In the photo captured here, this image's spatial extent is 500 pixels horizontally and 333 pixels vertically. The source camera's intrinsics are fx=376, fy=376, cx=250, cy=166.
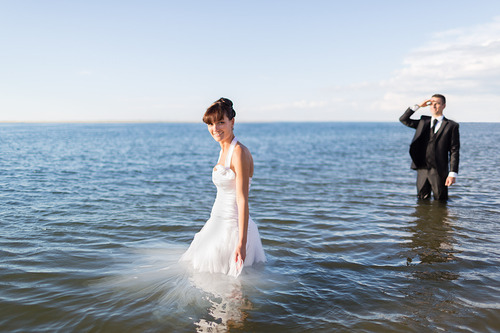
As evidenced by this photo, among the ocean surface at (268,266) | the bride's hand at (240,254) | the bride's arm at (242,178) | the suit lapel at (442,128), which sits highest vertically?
the suit lapel at (442,128)

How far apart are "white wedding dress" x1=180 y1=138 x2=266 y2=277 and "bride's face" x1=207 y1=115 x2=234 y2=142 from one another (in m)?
0.11

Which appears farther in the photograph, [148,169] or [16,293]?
[148,169]

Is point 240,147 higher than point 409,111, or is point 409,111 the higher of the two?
point 409,111

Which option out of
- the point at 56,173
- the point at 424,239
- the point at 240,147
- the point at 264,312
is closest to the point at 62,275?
the point at 264,312

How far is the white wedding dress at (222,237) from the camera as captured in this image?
14.6 ft

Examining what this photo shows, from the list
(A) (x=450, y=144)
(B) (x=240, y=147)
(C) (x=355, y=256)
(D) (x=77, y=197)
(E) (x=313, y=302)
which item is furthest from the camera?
(D) (x=77, y=197)

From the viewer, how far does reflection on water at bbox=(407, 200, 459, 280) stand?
598cm

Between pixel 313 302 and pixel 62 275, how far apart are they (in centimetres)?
376

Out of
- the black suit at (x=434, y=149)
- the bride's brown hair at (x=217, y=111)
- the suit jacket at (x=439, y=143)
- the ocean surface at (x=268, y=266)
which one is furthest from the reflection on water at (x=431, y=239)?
the bride's brown hair at (x=217, y=111)

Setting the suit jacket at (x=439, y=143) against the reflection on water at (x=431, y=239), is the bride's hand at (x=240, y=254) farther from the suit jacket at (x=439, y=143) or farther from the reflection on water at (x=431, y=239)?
the suit jacket at (x=439, y=143)

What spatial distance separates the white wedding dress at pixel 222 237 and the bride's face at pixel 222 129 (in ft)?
0.35

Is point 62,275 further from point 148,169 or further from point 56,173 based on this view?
point 148,169

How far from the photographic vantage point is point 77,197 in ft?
39.4

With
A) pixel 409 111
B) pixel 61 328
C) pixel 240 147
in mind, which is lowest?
pixel 61 328
